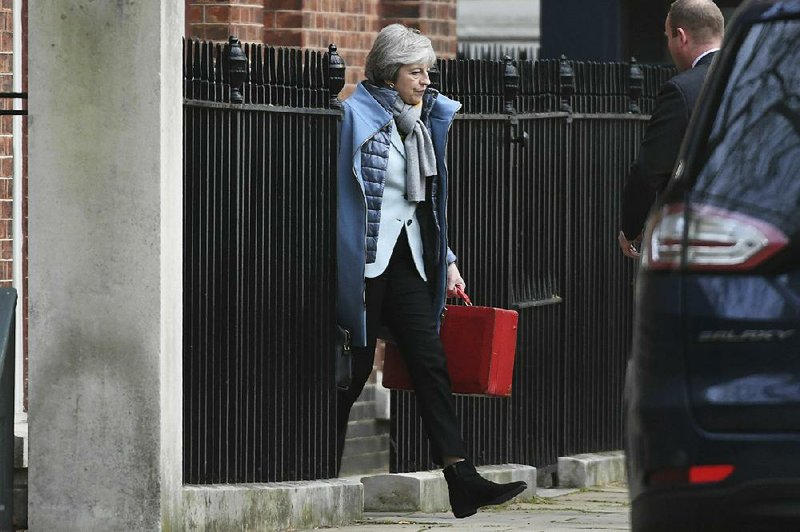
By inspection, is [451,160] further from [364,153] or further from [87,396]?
[87,396]

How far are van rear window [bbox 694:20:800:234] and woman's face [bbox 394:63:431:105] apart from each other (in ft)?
10.2

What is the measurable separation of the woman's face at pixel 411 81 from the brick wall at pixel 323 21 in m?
2.26

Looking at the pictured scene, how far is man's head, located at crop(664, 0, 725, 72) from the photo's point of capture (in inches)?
310

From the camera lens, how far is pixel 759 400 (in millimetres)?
4770

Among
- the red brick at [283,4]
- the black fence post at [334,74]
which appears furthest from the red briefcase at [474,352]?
the red brick at [283,4]

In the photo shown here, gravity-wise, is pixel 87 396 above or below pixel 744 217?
below

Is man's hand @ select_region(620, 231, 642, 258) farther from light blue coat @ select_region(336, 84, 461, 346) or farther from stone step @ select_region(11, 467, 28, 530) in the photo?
stone step @ select_region(11, 467, 28, 530)

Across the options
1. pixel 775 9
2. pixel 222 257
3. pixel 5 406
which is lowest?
pixel 5 406

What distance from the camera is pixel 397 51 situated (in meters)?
8.00

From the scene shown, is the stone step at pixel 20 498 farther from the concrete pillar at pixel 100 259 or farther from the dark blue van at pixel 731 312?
the dark blue van at pixel 731 312

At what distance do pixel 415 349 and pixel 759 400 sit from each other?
3375 mm

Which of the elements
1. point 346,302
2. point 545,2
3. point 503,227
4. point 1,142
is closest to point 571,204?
point 503,227

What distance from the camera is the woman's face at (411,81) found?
316 inches

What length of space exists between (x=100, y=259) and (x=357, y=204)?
1.18 metres
